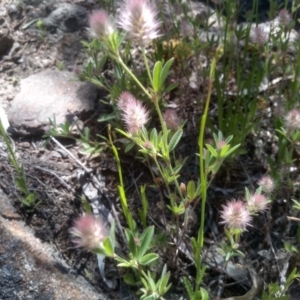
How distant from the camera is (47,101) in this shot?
2.46m

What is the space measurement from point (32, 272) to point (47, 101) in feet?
2.95

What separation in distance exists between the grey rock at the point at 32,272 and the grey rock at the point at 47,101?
1.66 ft

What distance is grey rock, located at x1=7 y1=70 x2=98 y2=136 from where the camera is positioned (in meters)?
2.34

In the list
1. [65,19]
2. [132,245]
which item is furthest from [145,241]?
[65,19]

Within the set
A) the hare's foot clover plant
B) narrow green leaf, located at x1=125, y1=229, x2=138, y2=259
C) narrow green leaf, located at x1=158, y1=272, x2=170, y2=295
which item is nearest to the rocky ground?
the hare's foot clover plant

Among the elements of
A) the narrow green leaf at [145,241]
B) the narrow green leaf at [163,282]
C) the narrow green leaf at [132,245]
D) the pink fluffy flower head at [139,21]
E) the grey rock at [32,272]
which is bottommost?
the grey rock at [32,272]

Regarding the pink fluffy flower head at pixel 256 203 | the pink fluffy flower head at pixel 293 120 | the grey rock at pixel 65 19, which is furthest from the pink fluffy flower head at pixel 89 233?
the grey rock at pixel 65 19

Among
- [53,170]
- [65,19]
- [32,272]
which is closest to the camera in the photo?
[32,272]

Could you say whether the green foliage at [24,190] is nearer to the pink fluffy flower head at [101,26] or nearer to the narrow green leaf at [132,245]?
the narrow green leaf at [132,245]

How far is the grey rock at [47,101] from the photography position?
2.34 metres

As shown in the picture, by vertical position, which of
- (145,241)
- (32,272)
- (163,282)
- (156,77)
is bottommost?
(32,272)

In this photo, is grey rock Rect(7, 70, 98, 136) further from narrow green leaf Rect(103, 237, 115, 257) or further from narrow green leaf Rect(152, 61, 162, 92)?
narrow green leaf Rect(103, 237, 115, 257)

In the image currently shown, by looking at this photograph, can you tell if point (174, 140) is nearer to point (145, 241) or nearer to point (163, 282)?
point (145, 241)

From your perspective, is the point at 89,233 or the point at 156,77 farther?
the point at 156,77
